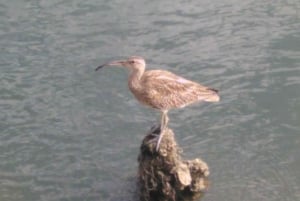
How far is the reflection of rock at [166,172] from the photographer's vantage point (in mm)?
10719

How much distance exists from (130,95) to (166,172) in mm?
4023

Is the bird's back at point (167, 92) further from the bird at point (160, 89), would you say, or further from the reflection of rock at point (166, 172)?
the reflection of rock at point (166, 172)

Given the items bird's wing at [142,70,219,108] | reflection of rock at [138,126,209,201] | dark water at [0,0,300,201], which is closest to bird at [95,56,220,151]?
bird's wing at [142,70,219,108]

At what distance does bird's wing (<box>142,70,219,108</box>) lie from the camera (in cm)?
1095

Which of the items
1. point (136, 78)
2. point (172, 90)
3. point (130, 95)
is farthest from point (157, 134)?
point (130, 95)

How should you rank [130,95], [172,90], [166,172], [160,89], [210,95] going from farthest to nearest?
[130,95] → [210,95] → [172,90] → [160,89] → [166,172]

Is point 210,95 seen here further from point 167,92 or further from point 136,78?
point 136,78

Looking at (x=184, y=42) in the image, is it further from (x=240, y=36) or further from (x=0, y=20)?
(x=0, y=20)

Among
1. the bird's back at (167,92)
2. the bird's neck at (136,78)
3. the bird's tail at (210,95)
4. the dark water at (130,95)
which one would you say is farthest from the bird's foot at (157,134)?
the dark water at (130,95)

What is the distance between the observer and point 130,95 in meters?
14.6

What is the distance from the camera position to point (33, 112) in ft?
46.4

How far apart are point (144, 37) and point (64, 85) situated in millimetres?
2745

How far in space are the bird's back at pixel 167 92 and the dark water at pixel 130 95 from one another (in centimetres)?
168

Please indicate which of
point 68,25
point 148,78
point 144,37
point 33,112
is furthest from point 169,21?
point 148,78
